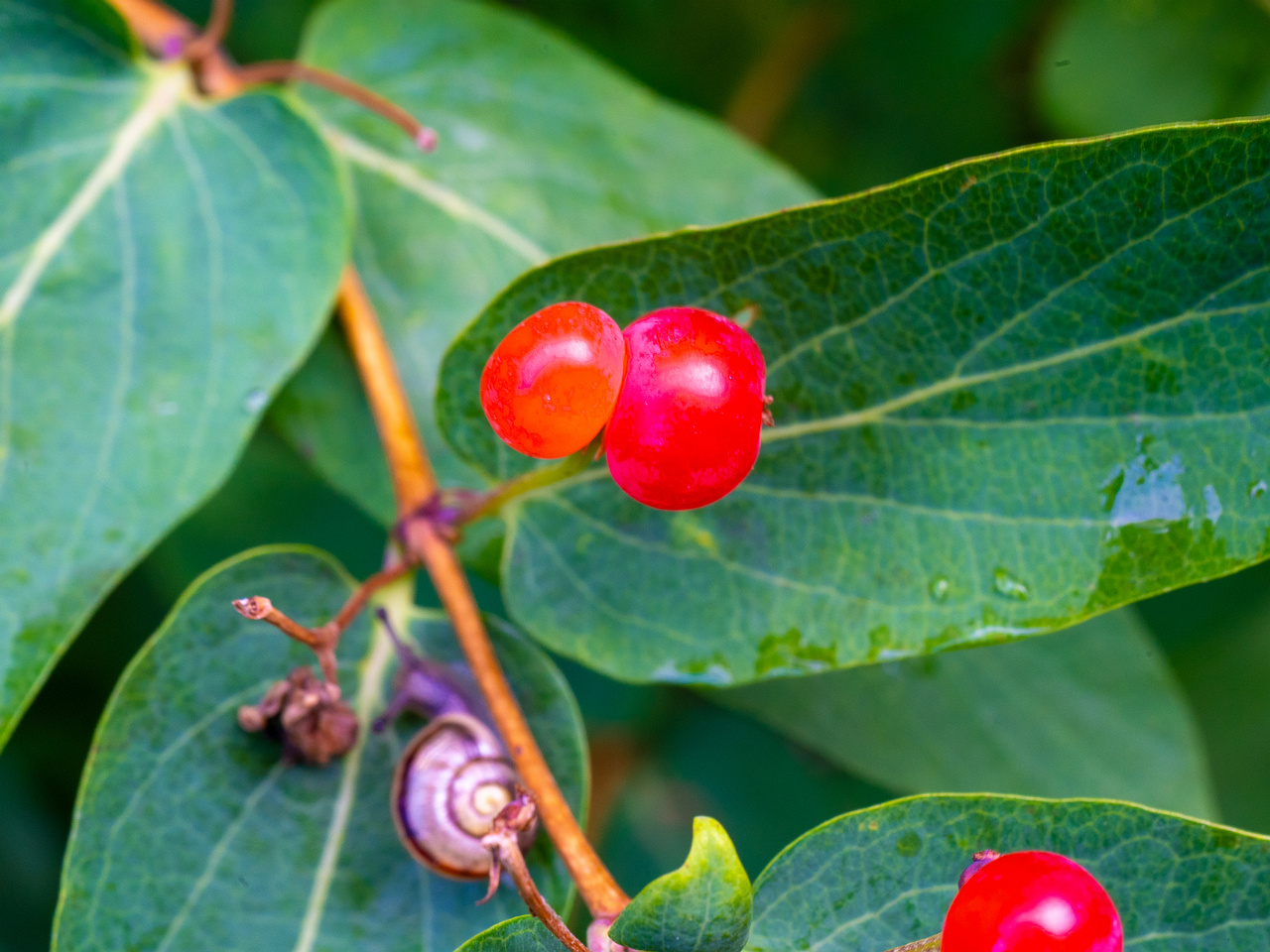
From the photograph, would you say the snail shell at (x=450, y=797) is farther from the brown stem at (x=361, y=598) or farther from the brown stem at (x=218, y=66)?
the brown stem at (x=218, y=66)

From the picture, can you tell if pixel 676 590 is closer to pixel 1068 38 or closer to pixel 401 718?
pixel 401 718

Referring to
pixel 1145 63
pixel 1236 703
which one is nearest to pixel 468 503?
pixel 1145 63

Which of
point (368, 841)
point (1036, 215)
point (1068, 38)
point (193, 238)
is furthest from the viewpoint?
point (1068, 38)

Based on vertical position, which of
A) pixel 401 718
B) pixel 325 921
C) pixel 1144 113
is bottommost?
pixel 325 921

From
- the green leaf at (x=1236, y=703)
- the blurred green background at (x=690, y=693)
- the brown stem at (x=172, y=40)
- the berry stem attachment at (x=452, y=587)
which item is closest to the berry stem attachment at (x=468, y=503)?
the berry stem attachment at (x=452, y=587)

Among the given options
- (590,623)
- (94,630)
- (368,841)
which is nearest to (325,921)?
(368,841)

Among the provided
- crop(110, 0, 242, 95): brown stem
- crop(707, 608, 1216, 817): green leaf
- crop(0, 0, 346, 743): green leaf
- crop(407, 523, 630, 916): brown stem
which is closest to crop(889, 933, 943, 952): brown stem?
crop(407, 523, 630, 916): brown stem
